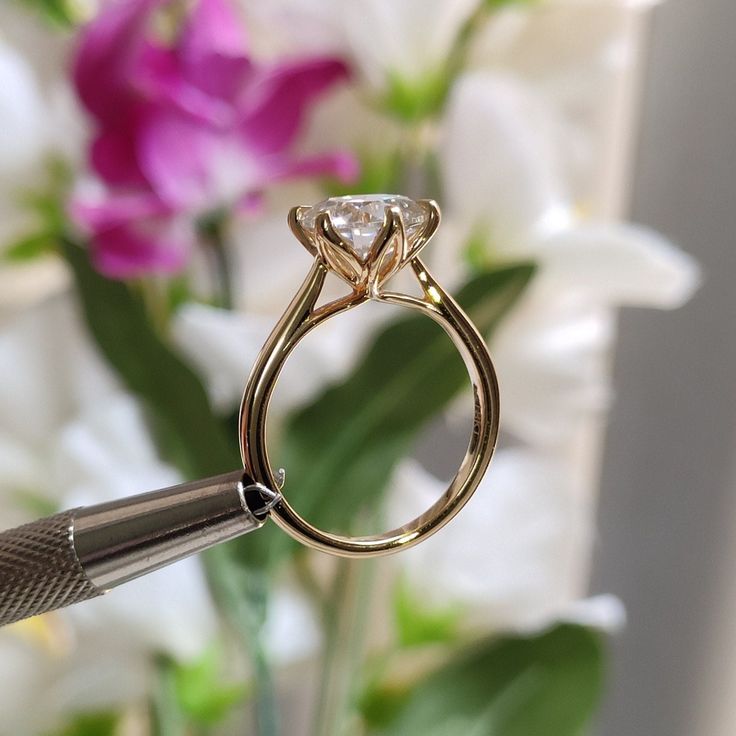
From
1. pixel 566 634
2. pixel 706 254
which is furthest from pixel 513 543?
pixel 706 254

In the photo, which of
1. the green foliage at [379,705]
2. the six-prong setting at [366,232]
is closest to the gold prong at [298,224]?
the six-prong setting at [366,232]

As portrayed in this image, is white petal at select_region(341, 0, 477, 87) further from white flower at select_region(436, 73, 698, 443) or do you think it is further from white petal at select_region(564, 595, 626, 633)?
white petal at select_region(564, 595, 626, 633)

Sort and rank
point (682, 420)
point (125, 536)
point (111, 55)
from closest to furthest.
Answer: point (125, 536), point (111, 55), point (682, 420)

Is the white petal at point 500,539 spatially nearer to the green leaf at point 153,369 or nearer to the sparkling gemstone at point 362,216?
the green leaf at point 153,369

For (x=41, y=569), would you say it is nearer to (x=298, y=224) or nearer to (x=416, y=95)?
(x=298, y=224)

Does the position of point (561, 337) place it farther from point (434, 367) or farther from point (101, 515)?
point (101, 515)

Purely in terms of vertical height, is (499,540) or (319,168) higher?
(319,168)

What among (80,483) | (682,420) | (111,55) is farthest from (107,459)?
(682,420)
